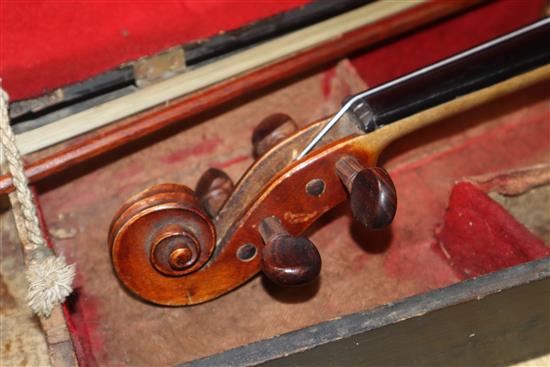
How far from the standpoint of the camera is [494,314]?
1266 mm

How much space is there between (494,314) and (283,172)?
1.22ft

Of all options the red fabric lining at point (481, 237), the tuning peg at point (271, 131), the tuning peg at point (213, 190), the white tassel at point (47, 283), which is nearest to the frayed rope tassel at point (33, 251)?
the white tassel at point (47, 283)

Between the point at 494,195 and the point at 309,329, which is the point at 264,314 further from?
the point at 494,195

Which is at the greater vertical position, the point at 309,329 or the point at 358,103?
the point at 358,103

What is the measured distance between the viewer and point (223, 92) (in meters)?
1.45

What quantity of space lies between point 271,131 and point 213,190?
130 mm

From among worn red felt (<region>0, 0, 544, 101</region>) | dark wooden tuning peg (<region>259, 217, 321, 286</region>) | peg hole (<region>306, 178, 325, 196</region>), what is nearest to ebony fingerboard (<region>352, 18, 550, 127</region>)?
peg hole (<region>306, 178, 325, 196</region>)

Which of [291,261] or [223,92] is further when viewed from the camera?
[223,92]

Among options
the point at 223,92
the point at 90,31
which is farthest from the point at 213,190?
the point at 90,31

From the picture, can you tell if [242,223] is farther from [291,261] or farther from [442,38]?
[442,38]

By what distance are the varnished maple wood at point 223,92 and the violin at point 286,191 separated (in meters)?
0.14

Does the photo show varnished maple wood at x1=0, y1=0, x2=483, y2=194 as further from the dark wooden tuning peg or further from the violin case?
the dark wooden tuning peg

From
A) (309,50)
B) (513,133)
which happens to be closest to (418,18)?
(309,50)

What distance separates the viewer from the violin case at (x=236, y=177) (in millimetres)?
1276
